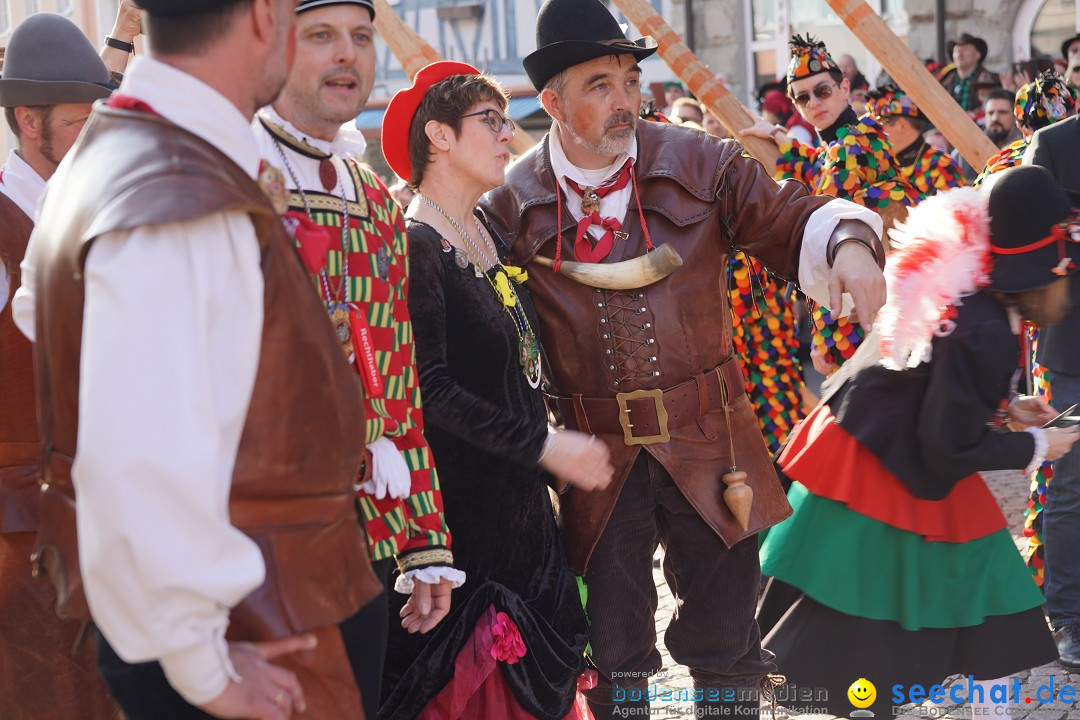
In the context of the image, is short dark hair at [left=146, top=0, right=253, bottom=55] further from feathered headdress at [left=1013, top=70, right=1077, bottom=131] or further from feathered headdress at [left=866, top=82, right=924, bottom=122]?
feathered headdress at [left=866, top=82, right=924, bottom=122]

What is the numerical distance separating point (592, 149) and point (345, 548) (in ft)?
5.61

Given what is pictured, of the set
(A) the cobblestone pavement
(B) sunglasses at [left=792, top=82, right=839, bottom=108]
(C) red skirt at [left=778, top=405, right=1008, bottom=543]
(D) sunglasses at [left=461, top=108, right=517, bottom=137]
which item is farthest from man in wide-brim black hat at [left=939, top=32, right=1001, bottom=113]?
(D) sunglasses at [left=461, top=108, right=517, bottom=137]

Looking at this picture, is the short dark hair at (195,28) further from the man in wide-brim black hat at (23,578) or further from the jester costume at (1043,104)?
the jester costume at (1043,104)

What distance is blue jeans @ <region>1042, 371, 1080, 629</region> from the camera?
4.25 meters

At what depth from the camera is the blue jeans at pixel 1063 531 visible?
14.0 feet

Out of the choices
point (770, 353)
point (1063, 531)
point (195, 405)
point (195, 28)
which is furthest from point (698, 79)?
point (195, 405)

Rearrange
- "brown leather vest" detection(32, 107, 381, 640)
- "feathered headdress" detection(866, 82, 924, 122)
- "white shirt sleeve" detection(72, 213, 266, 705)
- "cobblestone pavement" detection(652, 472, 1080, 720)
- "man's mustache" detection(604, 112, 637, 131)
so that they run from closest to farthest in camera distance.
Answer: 1. "white shirt sleeve" detection(72, 213, 266, 705)
2. "brown leather vest" detection(32, 107, 381, 640)
3. "man's mustache" detection(604, 112, 637, 131)
4. "cobblestone pavement" detection(652, 472, 1080, 720)
5. "feathered headdress" detection(866, 82, 924, 122)

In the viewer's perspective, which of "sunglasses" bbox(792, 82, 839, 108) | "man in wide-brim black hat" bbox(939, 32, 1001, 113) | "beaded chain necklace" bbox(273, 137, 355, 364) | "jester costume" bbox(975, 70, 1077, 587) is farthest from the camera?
"man in wide-brim black hat" bbox(939, 32, 1001, 113)

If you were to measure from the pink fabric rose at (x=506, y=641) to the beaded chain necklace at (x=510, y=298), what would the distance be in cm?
56

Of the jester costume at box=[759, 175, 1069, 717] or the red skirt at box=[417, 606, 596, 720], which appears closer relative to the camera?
the red skirt at box=[417, 606, 596, 720]

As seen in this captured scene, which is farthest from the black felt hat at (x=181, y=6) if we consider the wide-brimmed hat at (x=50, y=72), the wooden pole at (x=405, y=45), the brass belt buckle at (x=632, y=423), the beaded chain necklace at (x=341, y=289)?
the wooden pole at (x=405, y=45)

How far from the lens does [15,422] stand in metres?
2.78

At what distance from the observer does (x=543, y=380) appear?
3.24 m

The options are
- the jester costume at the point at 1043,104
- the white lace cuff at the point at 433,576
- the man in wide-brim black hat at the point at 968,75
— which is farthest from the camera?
the man in wide-brim black hat at the point at 968,75
